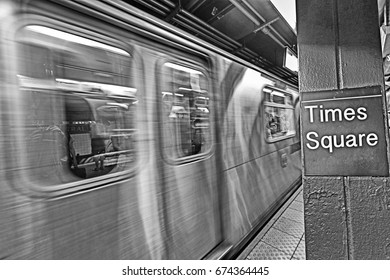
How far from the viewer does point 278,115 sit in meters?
3.34

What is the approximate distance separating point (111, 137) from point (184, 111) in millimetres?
633

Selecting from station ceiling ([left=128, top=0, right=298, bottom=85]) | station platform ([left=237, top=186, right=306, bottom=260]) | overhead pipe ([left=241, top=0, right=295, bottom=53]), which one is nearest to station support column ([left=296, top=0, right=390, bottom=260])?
station platform ([left=237, top=186, right=306, bottom=260])

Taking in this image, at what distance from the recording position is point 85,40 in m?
1.16

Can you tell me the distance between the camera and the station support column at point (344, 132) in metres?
1.06

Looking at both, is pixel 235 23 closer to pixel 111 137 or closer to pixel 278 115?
pixel 278 115

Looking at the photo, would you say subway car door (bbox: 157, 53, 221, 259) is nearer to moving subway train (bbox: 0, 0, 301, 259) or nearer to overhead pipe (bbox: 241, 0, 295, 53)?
moving subway train (bbox: 0, 0, 301, 259)

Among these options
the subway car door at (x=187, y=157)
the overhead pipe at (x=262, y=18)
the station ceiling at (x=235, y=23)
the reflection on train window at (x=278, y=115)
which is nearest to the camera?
the subway car door at (x=187, y=157)

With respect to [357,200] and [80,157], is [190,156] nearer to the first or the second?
[80,157]

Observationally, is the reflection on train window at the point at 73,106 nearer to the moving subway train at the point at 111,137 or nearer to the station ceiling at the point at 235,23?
the moving subway train at the point at 111,137

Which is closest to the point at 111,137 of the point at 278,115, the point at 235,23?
the point at 235,23

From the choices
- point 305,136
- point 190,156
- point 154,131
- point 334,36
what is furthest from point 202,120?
point 334,36

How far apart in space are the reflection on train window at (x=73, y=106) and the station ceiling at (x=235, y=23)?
3.24ft

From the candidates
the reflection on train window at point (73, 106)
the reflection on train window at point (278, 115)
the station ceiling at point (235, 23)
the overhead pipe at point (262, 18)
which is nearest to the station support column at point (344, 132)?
Answer: the reflection on train window at point (73, 106)
